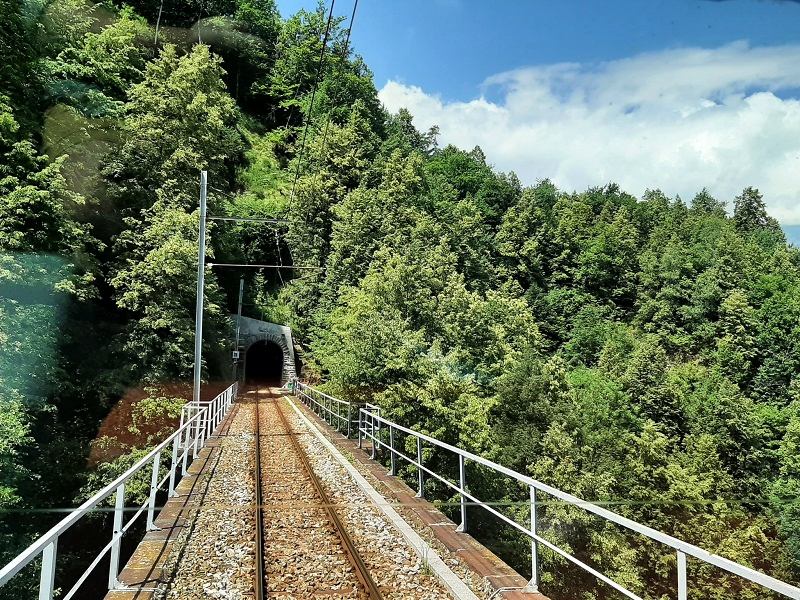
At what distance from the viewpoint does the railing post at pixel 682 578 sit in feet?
9.57

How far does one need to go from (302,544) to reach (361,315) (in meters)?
22.5

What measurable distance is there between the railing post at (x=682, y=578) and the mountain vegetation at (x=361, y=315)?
7218 millimetres

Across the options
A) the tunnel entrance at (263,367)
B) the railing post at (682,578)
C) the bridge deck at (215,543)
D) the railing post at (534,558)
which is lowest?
the tunnel entrance at (263,367)

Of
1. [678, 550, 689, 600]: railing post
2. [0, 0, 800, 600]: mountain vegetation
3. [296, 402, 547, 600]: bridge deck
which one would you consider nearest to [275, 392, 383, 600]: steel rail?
[296, 402, 547, 600]: bridge deck

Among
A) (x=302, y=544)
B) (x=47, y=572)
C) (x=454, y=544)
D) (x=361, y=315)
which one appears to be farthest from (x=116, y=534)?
(x=361, y=315)

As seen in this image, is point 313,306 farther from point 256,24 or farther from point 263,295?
point 256,24

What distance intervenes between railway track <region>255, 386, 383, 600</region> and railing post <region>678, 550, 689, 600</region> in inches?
108

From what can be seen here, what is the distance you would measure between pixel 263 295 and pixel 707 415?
38080 mm

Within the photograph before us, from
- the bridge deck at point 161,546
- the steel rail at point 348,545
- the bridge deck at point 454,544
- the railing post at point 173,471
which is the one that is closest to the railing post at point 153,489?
the bridge deck at point 161,546

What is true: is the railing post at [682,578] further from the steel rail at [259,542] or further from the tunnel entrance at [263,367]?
the tunnel entrance at [263,367]

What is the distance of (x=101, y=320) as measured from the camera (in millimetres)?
25953

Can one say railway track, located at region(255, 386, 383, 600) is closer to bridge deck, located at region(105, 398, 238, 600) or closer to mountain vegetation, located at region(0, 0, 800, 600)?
bridge deck, located at region(105, 398, 238, 600)

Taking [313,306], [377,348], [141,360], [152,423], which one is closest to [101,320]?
[141,360]

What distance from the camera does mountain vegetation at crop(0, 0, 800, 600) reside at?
18859 millimetres
